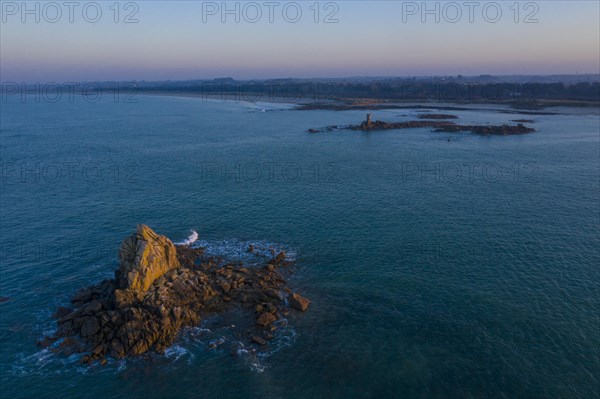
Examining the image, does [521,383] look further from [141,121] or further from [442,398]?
[141,121]

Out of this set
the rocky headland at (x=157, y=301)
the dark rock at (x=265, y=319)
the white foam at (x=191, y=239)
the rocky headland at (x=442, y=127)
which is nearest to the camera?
the rocky headland at (x=157, y=301)

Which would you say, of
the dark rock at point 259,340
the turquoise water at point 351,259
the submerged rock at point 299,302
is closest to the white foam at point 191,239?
the turquoise water at point 351,259

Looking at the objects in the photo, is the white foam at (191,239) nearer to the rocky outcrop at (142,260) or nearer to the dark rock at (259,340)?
the rocky outcrop at (142,260)

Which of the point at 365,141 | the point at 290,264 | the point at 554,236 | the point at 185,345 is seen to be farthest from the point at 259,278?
Result: the point at 365,141

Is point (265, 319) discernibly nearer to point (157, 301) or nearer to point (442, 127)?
point (157, 301)

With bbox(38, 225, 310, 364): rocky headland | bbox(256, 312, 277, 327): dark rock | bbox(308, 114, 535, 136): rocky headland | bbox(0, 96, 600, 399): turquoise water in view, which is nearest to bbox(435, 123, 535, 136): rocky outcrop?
bbox(308, 114, 535, 136): rocky headland

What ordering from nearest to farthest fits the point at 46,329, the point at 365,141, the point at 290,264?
the point at 46,329
the point at 290,264
the point at 365,141

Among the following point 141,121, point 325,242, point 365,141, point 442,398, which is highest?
point 141,121
